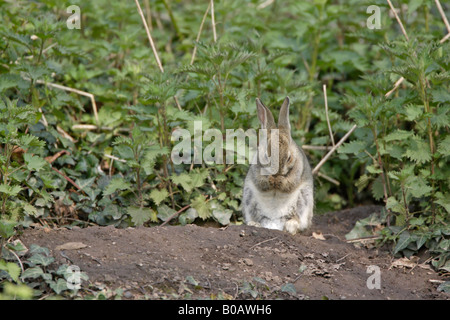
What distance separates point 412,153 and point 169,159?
8.14ft

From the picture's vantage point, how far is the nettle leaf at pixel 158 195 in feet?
20.6

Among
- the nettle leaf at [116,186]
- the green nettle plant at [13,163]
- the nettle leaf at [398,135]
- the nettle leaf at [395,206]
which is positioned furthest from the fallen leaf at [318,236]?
the green nettle plant at [13,163]

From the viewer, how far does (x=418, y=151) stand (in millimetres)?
6121

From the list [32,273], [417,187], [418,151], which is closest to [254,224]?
[417,187]

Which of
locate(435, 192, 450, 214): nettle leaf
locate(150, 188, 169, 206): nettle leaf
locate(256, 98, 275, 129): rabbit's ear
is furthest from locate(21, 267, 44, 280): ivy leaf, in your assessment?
locate(435, 192, 450, 214): nettle leaf

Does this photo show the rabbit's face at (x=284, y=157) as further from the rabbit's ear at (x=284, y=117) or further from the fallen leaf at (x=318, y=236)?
the fallen leaf at (x=318, y=236)

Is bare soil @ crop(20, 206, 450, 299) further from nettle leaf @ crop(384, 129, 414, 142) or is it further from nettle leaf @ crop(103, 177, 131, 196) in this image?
nettle leaf @ crop(384, 129, 414, 142)

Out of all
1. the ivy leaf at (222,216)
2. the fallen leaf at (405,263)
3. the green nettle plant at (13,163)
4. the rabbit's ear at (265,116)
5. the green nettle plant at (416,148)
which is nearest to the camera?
the green nettle plant at (13,163)

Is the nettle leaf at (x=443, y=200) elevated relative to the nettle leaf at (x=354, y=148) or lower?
lower

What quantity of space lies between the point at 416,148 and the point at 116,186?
299 cm

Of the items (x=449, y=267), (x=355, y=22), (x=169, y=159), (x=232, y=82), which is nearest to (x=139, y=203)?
(x=169, y=159)

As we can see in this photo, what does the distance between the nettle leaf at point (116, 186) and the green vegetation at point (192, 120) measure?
12 mm
